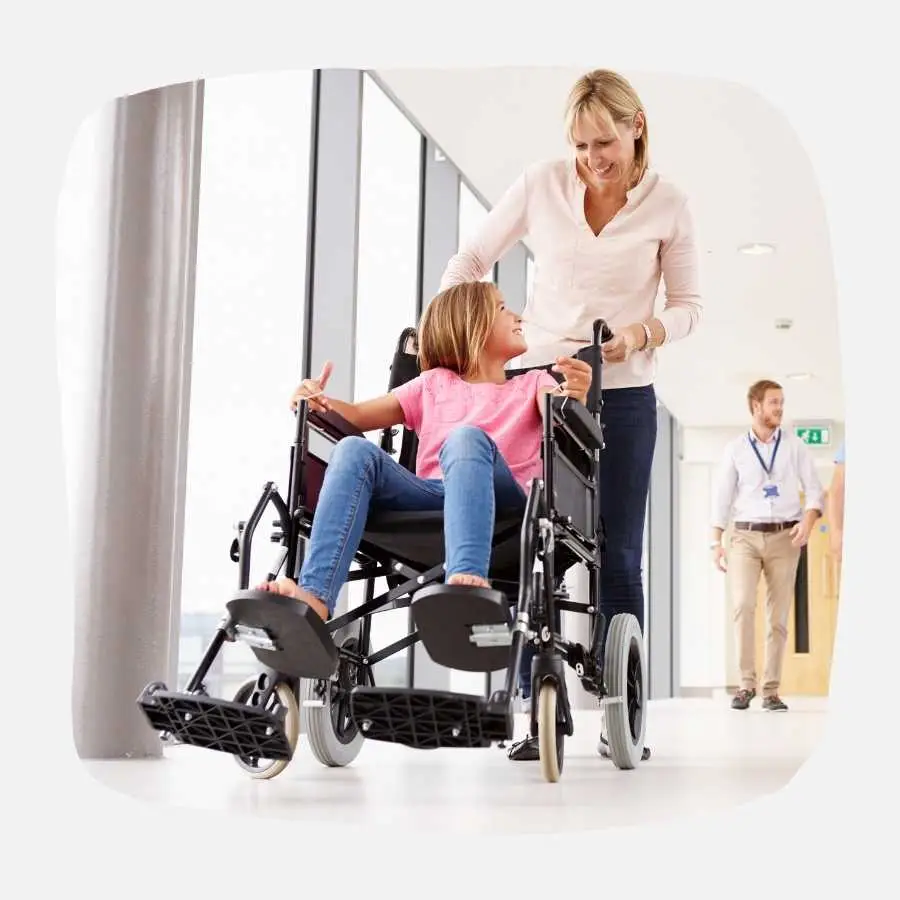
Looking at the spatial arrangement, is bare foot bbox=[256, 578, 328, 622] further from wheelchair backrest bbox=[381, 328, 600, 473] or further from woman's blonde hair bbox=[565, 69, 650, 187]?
woman's blonde hair bbox=[565, 69, 650, 187]

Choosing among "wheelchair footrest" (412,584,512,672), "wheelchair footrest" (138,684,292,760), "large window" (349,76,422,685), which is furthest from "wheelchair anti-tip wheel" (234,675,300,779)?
"large window" (349,76,422,685)

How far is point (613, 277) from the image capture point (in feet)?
6.86

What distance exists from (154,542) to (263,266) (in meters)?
0.80

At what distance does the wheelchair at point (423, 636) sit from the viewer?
4.83 ft

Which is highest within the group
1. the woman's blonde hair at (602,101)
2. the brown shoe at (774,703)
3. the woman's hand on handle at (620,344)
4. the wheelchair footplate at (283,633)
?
the woman's blonde hair at (602,101)

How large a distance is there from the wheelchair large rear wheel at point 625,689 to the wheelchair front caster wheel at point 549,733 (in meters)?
0.22

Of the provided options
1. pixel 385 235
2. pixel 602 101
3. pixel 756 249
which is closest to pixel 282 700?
pixel 602 101

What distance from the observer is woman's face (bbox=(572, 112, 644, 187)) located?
6.39 ft

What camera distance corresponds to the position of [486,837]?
139 centimetres

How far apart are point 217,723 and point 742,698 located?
236 cm

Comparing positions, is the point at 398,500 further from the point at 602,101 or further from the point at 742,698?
the point at 742,698

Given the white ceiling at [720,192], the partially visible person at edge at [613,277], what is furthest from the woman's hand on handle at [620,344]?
the white ceiling at [720,192]

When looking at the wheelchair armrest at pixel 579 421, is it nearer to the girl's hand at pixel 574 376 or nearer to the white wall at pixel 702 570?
the girl's hand at pixel 574 376

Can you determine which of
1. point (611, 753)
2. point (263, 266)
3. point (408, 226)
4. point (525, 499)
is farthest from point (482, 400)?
point (408, 226)
